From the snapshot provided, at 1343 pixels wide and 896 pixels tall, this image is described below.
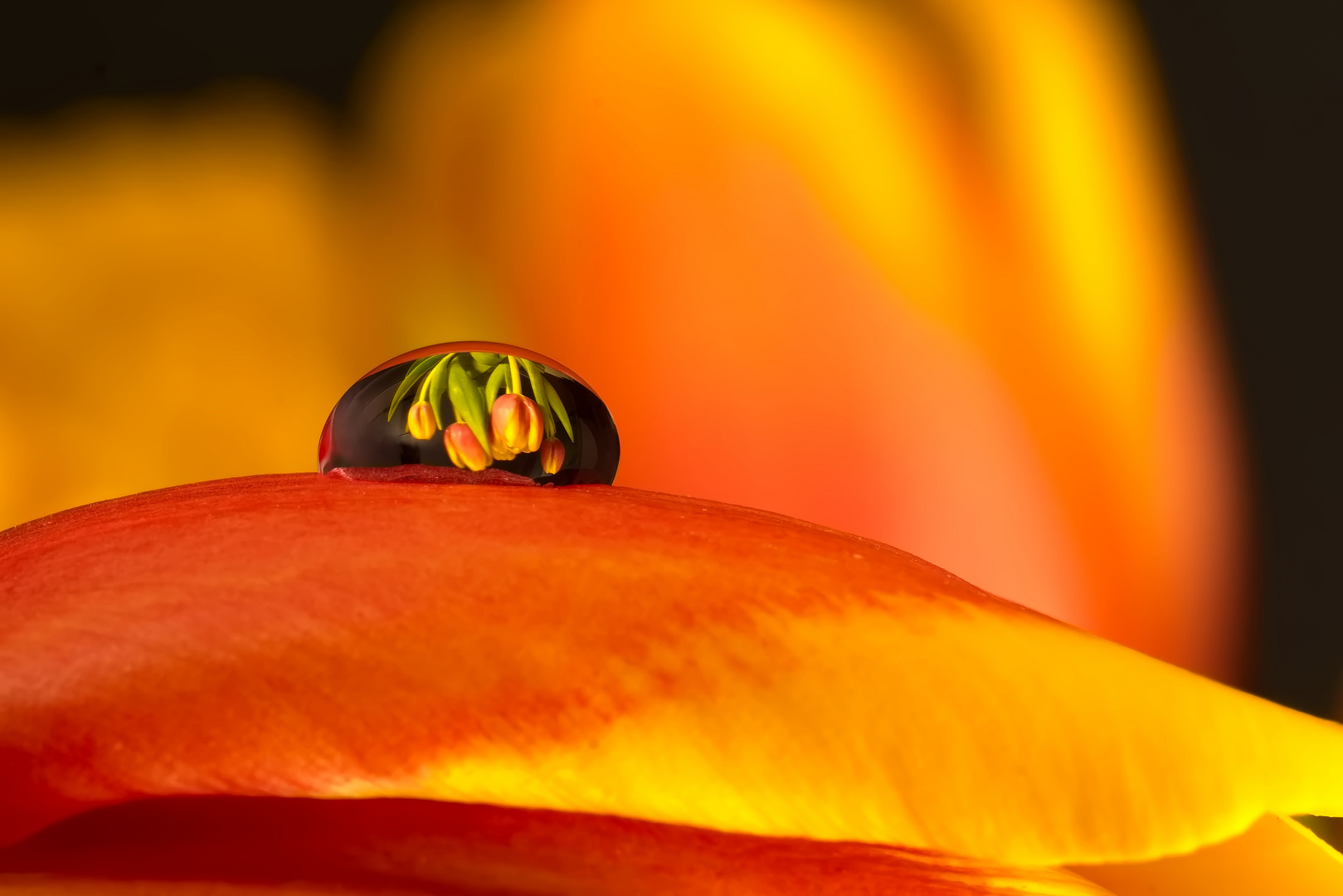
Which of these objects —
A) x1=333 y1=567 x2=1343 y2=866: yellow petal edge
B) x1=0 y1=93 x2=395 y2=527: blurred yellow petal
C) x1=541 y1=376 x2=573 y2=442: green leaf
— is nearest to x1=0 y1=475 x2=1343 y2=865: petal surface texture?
x1=333 y1=567 x2=1343 y2=866: yellow petal edge

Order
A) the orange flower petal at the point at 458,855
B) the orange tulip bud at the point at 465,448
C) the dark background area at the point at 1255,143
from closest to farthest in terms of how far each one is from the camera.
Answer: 1. the orange flower petal at the point at 458,855
2. the orange tulip bud at the point at 465,448
3. the dark background area at the point at 1255,143

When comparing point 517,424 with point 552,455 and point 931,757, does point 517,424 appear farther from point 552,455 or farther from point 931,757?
point 931,757

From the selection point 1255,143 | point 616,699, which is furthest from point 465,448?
point 1255,143

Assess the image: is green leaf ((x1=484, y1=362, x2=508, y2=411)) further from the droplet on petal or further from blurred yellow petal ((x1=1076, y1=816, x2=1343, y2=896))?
blurred yellow petal ((x1=1076, y1=816, x2=1343, y2=896))

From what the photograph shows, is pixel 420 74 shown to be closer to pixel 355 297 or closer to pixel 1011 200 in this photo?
pixel 355 297

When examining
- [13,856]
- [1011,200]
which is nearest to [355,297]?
[1011,200]

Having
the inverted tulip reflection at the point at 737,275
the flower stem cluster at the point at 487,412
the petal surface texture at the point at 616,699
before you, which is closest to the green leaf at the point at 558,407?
the flower stem cluster at the point at 487,412

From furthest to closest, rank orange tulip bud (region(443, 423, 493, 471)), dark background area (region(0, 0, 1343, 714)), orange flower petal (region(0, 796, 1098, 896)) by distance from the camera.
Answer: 1. dark background area (region(0, 0, 1343, 714))
2. orange tulip bud (region(443, 423, 493, 471))
3. orange flower petal (region(0, 796, 1098, 896))

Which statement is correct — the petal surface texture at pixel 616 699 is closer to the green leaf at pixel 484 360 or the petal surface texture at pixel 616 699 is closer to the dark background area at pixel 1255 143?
the green leaf at pixel 484 360
